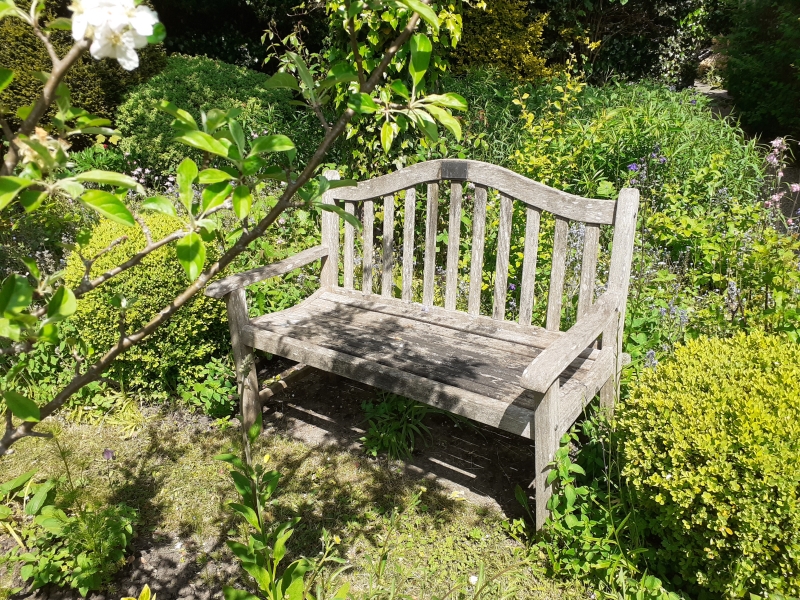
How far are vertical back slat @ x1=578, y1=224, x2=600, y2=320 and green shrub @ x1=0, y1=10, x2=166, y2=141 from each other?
6013mm

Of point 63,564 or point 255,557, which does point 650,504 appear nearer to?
point 255,557

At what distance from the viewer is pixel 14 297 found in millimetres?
907

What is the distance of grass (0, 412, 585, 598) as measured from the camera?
8.04 feet

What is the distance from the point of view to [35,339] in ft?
3.48

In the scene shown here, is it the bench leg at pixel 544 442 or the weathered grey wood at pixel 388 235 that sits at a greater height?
the weathered grey wood at pixel 388 235

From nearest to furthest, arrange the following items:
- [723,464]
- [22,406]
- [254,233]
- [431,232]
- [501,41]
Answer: [22,406]
[254,233]
[723,464]
[431,232]
[501,41]

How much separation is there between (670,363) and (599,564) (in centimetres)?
81

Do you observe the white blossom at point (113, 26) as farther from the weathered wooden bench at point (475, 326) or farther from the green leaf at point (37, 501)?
the green leaf at point (37, 501)

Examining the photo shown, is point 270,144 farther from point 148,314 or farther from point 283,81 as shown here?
point 148,314

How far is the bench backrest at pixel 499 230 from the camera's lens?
277 centimetres

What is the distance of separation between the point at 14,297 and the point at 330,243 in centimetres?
279

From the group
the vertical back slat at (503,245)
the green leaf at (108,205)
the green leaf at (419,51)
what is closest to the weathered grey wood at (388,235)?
the vertical back slat at (503,245)

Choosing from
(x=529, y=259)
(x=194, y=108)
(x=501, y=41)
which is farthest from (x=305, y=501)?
(x=501, y=41)

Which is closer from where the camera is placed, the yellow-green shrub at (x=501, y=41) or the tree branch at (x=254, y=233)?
the tree branch at (x=254, y=233)
